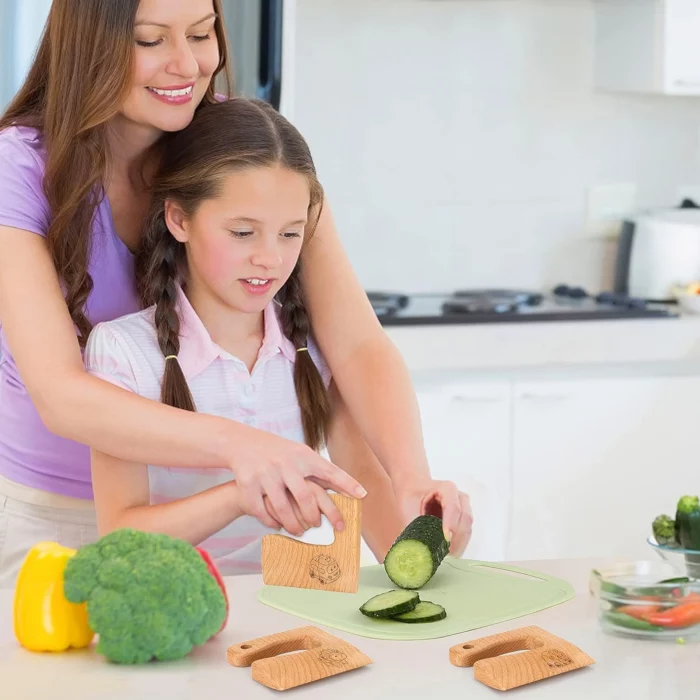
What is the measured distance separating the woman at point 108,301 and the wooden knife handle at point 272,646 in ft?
0.63

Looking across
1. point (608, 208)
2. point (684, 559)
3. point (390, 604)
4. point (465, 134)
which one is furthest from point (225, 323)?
point (608, 208)

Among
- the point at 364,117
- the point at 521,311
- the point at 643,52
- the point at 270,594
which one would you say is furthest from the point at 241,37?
the point at 270,594

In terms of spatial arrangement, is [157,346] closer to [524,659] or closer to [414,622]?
[414,622]

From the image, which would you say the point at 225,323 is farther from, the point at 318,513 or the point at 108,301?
the point at 318,513

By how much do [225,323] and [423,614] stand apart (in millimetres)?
643

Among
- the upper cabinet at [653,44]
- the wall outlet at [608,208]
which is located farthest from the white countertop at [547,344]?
the upper cabinet at [653,44]

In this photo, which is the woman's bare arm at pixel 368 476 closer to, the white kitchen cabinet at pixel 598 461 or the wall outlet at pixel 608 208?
the white kitchen cabinet at pixel 598 461

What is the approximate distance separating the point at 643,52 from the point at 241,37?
126cm

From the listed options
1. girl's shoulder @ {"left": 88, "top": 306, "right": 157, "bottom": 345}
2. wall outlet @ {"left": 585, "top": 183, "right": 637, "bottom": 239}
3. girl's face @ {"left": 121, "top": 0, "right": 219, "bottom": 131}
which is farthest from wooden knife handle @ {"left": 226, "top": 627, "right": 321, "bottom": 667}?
wall outlet @ {"left": 585, "top": 183, "right": 637, "bottom": 239}

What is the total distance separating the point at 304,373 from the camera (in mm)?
1797

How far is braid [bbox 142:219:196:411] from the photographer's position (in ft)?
5.44

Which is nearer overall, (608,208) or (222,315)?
(222,315)

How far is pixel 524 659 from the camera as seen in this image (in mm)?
1129

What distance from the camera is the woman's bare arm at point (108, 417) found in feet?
4.47
